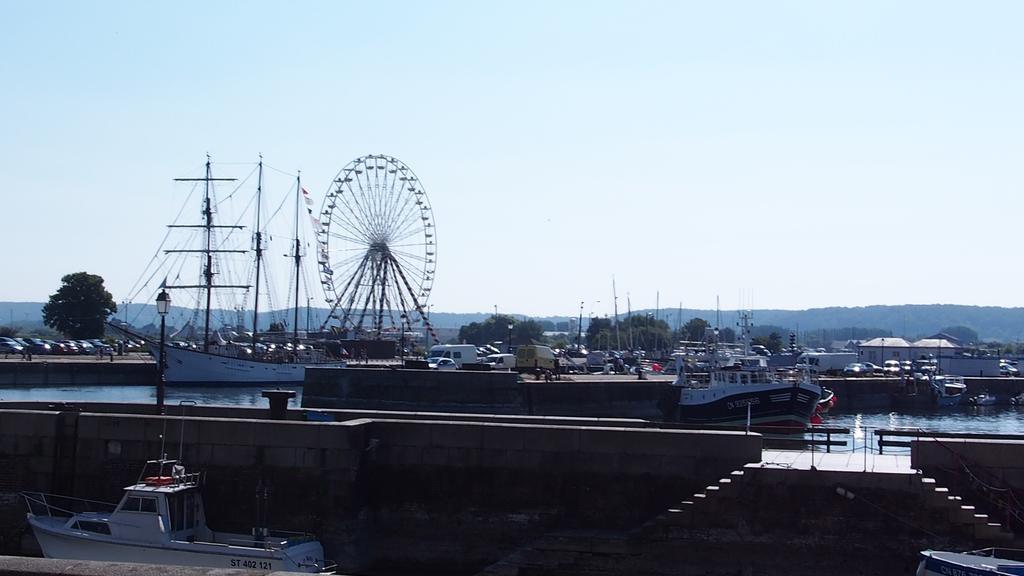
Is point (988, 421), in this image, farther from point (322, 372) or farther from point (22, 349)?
point (22, 349)

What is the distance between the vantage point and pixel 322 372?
58.1 metres

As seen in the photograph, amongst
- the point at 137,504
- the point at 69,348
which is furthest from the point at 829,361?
the point at 137,504

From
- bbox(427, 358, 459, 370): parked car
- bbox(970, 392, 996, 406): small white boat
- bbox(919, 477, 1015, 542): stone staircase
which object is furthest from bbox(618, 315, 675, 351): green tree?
bbox(919, 477, 1015, 542): stone staircase

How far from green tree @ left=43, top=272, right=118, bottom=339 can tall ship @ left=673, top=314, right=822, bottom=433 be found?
3234 inches

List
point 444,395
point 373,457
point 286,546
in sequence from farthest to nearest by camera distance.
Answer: point 444,395
point 373,457
point 286,546

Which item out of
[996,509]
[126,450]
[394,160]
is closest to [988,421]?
[394,160]

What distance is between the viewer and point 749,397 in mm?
52094

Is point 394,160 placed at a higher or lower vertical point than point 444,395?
higher

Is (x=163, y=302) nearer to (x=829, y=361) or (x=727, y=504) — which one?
(x=727, y=504)

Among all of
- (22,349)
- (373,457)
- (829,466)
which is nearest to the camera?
(829,466)

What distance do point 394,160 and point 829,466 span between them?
7451cm

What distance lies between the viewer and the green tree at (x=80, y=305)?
12044 cm

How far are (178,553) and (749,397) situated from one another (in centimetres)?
3628

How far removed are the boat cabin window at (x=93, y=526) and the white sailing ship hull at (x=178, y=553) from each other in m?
0.24
